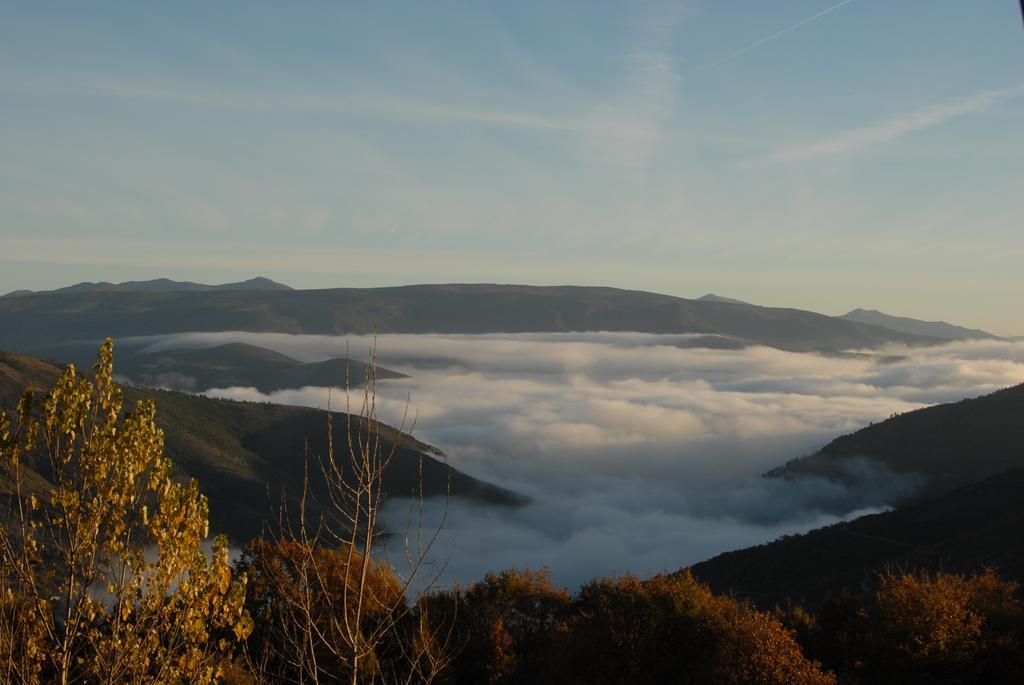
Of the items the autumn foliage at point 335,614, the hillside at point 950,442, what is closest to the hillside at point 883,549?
the autumn foliage at point 335,614

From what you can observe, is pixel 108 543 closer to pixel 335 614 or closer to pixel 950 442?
pixel 335 614

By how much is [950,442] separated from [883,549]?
7917cm

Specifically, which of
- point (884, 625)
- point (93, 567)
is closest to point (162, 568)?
point (93, 567)

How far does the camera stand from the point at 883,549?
9650cm

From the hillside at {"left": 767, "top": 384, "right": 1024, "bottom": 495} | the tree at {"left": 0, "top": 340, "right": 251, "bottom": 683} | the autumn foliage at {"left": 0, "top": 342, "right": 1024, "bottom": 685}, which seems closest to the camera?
the tree at {"left": 0, "top": 340, "right": 251, "bottom": 683}

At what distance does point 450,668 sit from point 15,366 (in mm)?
180704

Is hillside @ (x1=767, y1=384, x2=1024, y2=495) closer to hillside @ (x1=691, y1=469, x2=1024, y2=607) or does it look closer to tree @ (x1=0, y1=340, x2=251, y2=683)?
hillside @ (x1=691, y1=469, x2=1024, y2=607)

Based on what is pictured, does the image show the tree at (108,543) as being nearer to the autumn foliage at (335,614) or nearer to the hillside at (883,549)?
the autumn foliage at (335,614)

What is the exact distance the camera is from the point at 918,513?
10650cm

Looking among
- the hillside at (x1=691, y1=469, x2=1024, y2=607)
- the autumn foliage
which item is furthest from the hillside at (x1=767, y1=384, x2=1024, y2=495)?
the autumn foliage

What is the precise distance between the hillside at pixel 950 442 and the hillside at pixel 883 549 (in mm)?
42627

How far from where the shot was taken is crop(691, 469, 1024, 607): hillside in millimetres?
81562

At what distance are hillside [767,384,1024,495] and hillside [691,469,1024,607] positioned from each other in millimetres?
42627

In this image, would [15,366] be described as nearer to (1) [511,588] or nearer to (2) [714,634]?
(1) [511,588]
